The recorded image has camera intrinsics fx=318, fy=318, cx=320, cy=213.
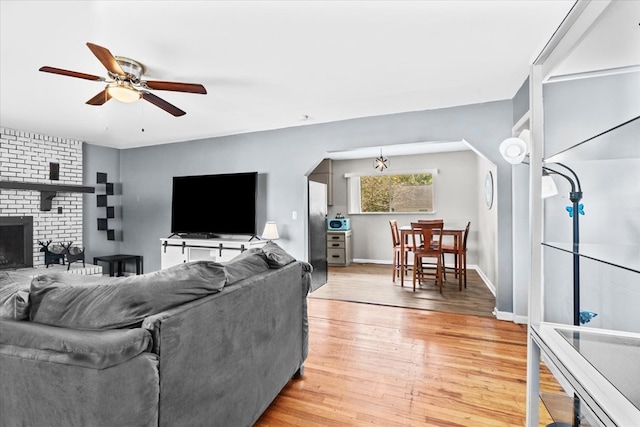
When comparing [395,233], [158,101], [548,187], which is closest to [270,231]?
[395,233]

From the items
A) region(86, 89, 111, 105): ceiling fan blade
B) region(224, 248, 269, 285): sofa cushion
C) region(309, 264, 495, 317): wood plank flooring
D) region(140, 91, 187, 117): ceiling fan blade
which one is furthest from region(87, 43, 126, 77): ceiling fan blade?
region(309, 264, 495, 317): wood plank flooring

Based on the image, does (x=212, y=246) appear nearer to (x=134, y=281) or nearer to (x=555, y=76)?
(x=134, y=281)

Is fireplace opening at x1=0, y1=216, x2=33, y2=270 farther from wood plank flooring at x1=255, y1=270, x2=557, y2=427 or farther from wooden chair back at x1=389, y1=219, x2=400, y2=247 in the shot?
wooden chair back at x1=389, y1=219, x2=400, y2=247

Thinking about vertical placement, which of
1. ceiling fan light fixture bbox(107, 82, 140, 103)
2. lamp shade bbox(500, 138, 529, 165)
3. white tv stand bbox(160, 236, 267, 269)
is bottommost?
white tv stand bbox(160, 236, 267, 269)

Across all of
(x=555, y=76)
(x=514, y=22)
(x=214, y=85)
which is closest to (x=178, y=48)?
(x=214, y=85)

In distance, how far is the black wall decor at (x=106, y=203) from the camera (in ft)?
17.9

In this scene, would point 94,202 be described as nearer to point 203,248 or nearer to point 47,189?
point 47,189

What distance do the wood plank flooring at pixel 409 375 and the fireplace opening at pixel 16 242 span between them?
4.30 metres

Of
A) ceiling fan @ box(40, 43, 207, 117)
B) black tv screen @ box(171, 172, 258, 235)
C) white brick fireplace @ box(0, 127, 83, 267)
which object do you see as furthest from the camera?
black tv screen @ box(171, 172, 258, 235)

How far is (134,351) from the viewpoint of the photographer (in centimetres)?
99

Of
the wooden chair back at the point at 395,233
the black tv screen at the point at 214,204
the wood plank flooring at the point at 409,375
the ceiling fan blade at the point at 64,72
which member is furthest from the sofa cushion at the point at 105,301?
the wooden chair back at the point at 395,233

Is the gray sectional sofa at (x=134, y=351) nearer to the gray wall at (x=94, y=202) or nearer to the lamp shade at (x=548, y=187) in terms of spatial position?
the lamp shade at (x=548, y=187)

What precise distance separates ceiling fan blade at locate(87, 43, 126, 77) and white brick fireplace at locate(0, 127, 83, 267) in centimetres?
363

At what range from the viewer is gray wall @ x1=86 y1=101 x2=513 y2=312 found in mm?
3461
